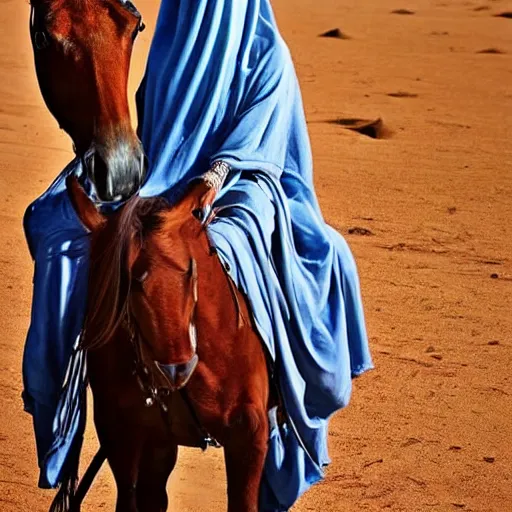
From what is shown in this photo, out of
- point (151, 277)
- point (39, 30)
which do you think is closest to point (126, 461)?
point (151, 277)

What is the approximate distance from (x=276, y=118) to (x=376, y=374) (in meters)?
3.81

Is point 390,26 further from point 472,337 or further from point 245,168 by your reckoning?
point 245,168

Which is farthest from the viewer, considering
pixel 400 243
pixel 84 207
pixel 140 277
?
pixel 400 243

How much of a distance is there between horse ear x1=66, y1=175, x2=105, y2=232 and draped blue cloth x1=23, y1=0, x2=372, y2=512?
0.12m

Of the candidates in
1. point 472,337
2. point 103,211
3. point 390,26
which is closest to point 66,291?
point 103,211

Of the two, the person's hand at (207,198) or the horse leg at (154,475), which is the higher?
the person's hand at (207,198)

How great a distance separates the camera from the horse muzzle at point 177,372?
13.4ft

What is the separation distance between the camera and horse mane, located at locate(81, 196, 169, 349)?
13.2ft

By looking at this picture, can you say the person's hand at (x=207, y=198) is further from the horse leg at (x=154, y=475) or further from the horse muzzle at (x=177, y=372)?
the horse leg at (x=154, y=475)

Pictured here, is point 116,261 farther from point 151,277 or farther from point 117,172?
point 117,172

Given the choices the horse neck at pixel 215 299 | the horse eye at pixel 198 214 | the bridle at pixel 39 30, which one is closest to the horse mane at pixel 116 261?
the horse eye at pixel 198 214

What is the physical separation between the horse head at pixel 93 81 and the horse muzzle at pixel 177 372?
1.57 ft

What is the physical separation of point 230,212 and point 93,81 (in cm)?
A: 65

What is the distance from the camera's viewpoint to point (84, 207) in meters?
4.17
